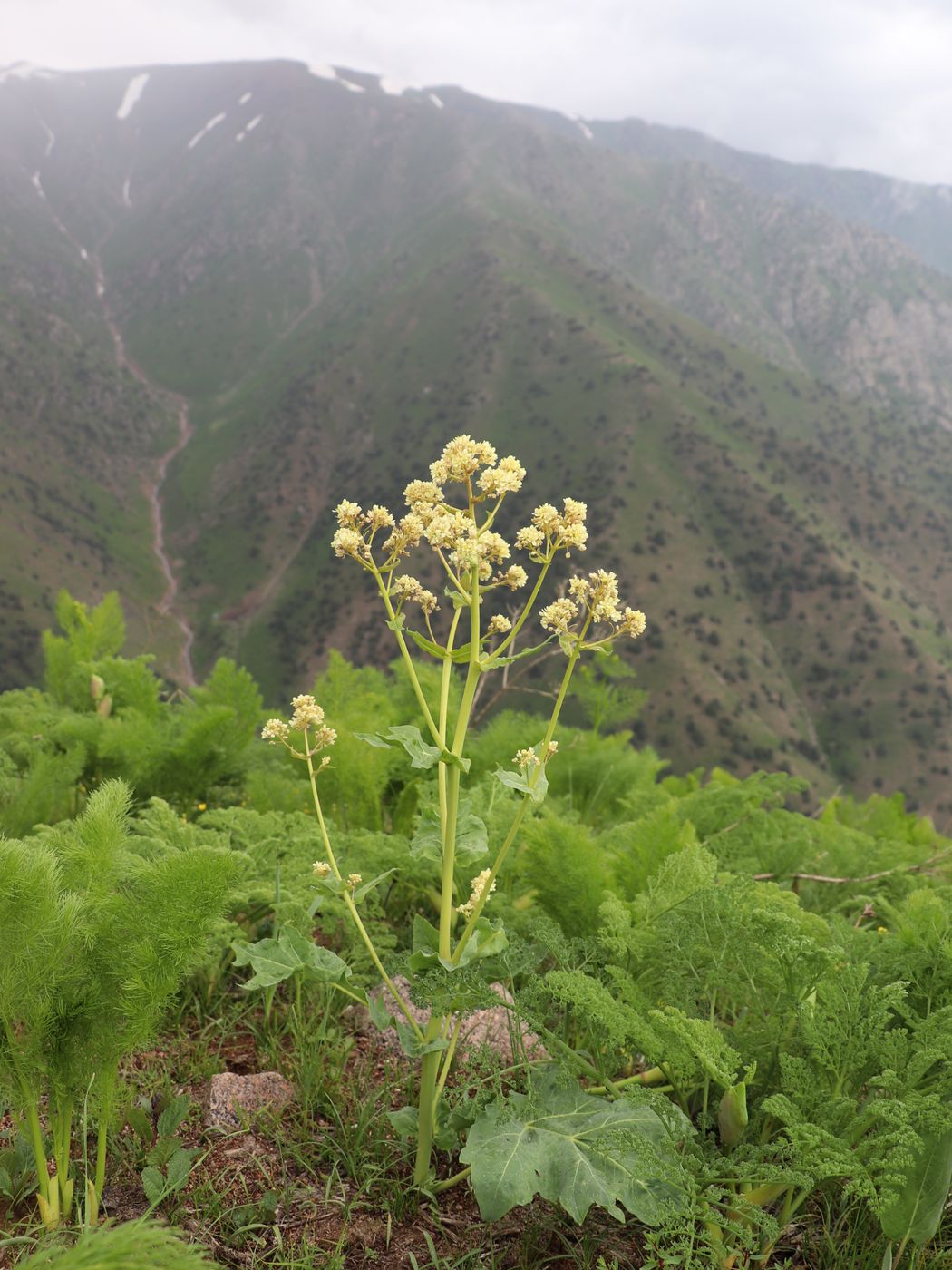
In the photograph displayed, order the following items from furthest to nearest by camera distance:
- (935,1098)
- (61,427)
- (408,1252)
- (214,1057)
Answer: (61,427) < (214,1057) < (408,1252) < (935,1098)

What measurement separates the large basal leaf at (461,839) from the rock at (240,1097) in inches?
34.2

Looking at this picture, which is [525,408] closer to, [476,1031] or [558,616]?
[476,1031]

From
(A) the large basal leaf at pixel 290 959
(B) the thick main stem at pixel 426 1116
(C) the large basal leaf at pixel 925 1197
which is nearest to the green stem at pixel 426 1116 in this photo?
(B) the thick main stem at pixel 426 1116

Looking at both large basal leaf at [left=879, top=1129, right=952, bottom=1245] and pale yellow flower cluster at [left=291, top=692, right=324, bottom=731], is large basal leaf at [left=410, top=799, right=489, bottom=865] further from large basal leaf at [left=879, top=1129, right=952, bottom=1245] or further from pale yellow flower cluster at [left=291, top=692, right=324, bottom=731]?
large basal leaf at [left=879, top=1129, right=952, bottom=1245]

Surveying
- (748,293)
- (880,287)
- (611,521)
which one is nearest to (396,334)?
(611,521)

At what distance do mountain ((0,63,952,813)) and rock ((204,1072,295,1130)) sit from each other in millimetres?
20864

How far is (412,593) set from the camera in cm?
187

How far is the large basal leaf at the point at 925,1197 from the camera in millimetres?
1590

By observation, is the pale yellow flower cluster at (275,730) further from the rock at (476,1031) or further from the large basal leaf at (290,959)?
the rock at (476,1031)

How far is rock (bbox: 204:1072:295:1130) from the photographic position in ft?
6.74

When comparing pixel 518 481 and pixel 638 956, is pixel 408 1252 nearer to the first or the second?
pixel 638 956

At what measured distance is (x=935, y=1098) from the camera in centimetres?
153

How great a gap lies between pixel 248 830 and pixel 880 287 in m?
218

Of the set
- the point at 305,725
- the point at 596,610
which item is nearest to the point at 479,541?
the point at 596,610
